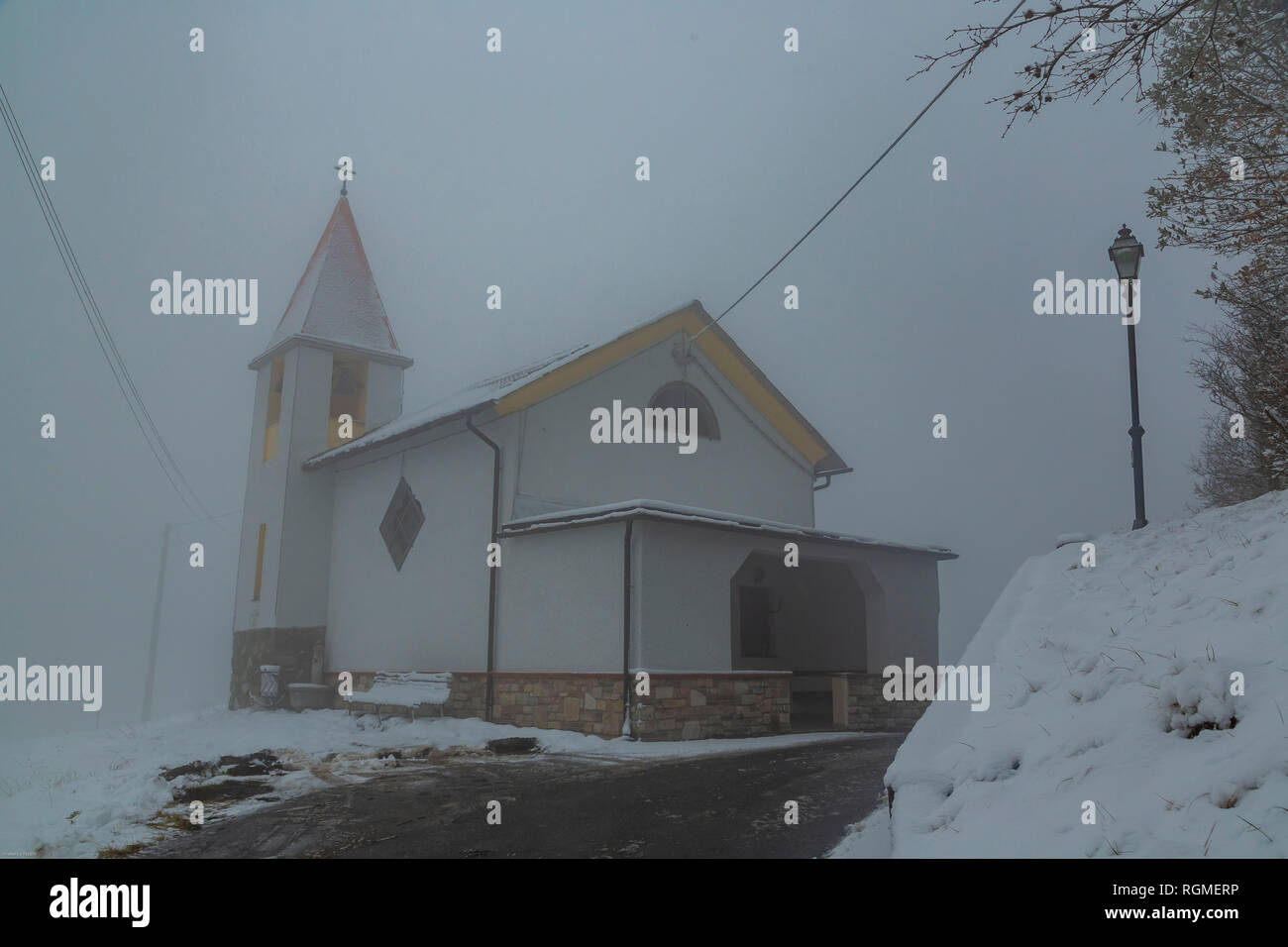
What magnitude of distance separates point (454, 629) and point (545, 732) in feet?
10.9

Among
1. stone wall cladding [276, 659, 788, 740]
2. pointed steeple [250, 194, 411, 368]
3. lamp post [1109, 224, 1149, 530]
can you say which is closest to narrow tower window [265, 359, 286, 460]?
pointed steeple [250, 194, 411, 368]

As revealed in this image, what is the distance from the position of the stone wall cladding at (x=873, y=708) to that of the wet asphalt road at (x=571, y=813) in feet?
17.3

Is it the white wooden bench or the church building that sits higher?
the church building

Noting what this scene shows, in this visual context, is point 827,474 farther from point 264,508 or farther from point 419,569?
point 264,508

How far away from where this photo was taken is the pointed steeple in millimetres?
20781

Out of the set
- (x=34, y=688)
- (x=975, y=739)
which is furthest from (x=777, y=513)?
(x=34, y=688)

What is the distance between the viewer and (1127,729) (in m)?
3.95

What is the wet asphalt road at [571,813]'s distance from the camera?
5703 mm

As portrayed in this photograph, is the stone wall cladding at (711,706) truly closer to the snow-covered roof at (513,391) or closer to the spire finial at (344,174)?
the snow-covered roof at (513,391)

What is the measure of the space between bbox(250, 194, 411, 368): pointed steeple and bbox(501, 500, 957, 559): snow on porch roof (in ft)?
29.5

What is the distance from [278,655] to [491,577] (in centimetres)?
680

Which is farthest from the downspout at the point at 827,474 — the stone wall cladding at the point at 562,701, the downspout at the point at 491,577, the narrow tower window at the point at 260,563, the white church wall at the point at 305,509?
the narrow tower window at the point at 260,563

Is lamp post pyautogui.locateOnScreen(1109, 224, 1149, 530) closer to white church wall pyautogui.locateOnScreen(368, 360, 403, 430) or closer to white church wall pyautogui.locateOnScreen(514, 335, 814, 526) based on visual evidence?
white church wall pyautogui.locateOnScreen(514, 335, 814, 526)

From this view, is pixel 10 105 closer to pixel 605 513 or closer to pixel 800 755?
pixel 605 513
